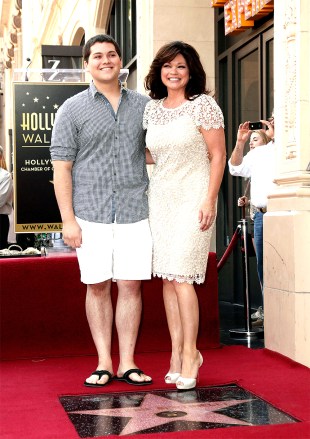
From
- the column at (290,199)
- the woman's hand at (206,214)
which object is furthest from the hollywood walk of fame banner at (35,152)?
the woman's hand at (206,214)

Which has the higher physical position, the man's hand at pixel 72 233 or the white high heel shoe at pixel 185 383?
the man's hand at pixel 72 233

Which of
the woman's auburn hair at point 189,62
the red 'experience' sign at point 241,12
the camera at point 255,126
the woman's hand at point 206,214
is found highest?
the red 'experience' sign at point 241,12

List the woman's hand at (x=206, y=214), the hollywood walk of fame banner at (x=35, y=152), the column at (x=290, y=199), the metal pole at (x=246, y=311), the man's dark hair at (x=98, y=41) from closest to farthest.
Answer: the woman's hand at (x=206, y=214) < the man's dark hair at (x=98, y=41) < the column at (x=290, y=199) < the metal pole at (x=246, y=311) < the hollywood walk of fame banner at (x=35, y=152)

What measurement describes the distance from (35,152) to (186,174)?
11.1 feet

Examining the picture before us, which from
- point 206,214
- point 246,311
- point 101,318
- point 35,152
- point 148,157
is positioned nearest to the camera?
point 206,214

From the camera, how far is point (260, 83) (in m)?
9.87

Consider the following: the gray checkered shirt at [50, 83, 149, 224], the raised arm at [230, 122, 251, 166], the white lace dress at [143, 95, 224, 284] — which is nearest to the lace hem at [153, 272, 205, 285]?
the white lace dress at [143, 95, 224, 284]

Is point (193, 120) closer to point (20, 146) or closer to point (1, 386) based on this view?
point (1, 386)

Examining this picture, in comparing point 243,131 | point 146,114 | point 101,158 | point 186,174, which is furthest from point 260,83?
point 186,174

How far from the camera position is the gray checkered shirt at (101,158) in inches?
216

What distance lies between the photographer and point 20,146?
8328 millimetres

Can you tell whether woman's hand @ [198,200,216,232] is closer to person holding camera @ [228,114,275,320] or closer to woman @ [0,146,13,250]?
person holding camera @ [228,114,275,320]

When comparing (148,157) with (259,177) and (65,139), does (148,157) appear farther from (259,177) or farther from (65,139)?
(259,177)

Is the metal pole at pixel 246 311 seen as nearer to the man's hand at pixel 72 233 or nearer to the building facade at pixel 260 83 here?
the building facade at pixel 260 83
